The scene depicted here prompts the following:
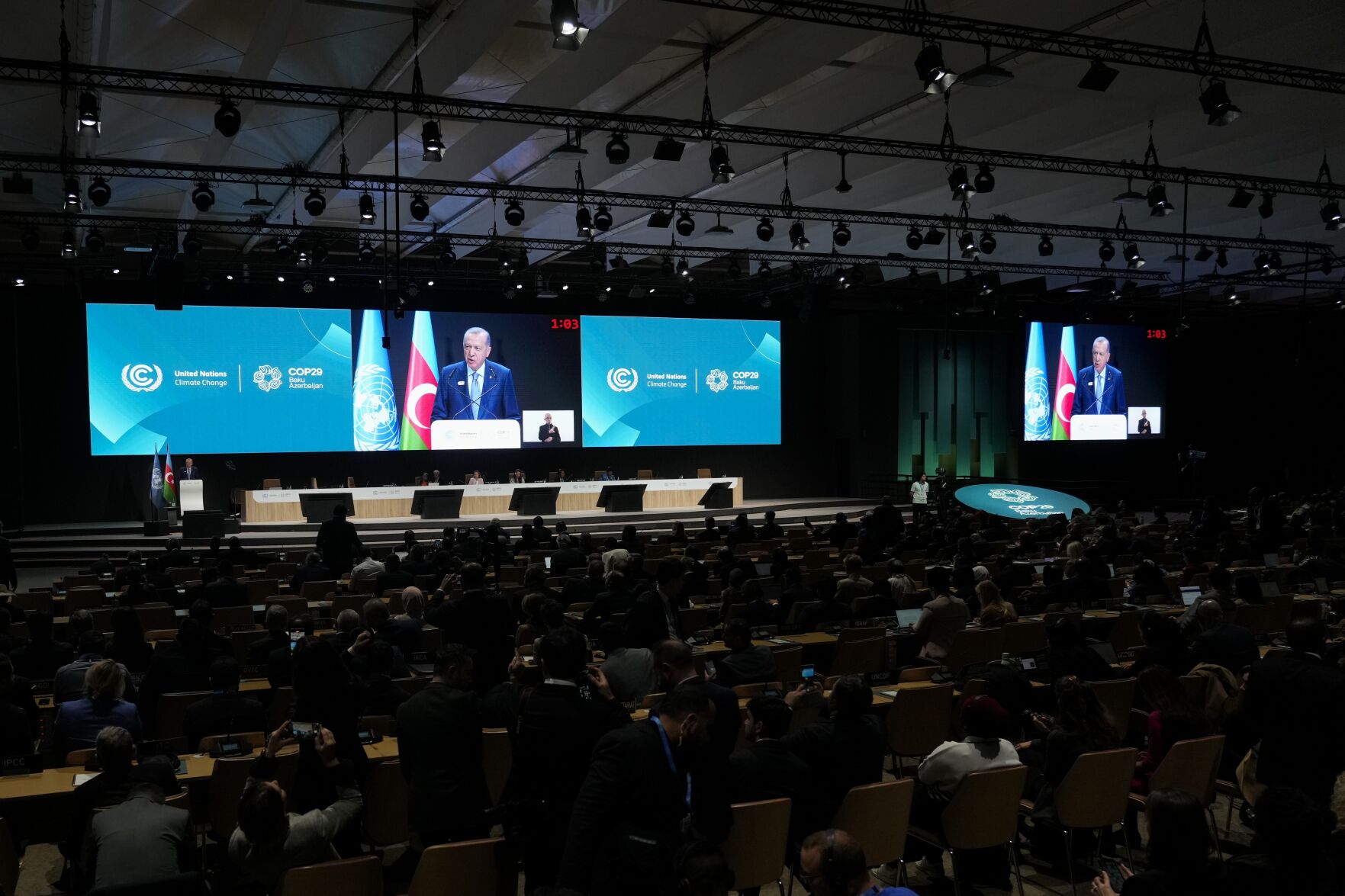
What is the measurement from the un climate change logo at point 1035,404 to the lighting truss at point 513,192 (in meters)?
7.24

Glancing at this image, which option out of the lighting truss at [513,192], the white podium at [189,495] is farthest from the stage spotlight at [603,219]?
the white podium at [189,495]

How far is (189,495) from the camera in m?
19.9

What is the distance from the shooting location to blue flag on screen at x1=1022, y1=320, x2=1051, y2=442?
27969 millimetres

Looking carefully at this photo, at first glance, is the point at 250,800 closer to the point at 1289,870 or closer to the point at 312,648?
the point at 312,648

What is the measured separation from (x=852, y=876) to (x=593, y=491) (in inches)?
783

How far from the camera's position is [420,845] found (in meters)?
4.82

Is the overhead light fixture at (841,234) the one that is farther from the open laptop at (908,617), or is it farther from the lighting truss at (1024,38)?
the open laptop at (908,617)

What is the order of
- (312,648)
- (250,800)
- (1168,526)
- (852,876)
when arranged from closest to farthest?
(852,876), (250,800), (312,648), (1168,526)

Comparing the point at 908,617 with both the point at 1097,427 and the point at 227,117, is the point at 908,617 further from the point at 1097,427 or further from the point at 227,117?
the point at 1097,427

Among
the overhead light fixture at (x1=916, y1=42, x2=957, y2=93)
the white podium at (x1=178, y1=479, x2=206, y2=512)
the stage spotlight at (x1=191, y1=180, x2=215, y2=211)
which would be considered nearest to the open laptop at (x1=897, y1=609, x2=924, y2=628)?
the overhead light fixture at (x1=916, y1=42, x2=957, y2=93)

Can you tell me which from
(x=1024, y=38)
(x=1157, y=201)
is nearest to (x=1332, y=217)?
(x=1157, y=201)

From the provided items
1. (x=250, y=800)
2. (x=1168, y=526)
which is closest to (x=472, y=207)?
(x=1168, y=526)

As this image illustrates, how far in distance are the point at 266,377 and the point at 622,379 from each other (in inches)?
302

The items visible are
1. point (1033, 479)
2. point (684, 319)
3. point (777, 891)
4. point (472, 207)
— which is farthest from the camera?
point (1033, 479)
